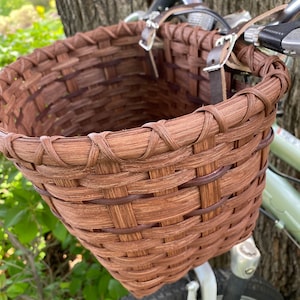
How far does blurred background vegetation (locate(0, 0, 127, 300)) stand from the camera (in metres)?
0.90

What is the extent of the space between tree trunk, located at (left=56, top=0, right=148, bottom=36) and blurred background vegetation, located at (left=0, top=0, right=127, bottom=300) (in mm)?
124

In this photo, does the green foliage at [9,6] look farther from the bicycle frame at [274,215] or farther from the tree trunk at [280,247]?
the bicycle frame at [274,215]

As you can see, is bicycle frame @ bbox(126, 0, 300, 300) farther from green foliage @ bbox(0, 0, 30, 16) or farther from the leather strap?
green foliage @ bbox(0, 0, 30, 16)

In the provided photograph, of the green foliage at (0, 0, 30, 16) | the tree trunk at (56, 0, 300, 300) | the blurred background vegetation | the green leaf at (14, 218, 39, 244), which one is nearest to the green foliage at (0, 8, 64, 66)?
the blurred background vegetation

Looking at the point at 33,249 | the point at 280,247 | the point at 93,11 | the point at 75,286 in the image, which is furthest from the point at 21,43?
the point at 280,247

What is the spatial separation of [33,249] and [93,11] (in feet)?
2.21

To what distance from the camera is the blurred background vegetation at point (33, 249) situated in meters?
0.90

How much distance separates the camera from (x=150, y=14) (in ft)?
2.71

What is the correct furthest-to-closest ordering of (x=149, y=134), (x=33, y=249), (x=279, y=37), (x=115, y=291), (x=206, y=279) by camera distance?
1. (x=33, y=249)
2. (x=115, y=291)
3. (x=206, y=279)
4. (x=279, y=37)
5. (x=149, y=134)

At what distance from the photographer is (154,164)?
44cm

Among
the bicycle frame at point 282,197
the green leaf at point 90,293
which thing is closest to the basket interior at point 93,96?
the bicycle frame at point 282,197

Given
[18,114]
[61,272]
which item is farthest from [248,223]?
[61,272]

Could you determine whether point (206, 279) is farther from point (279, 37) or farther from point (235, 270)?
point (279, 37)

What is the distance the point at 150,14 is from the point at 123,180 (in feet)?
1.59
